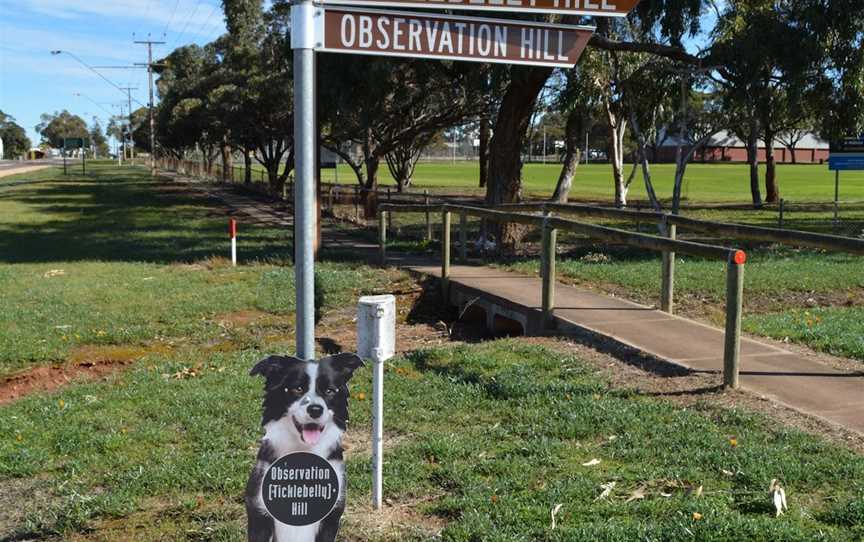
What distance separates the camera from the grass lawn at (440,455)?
4543mm

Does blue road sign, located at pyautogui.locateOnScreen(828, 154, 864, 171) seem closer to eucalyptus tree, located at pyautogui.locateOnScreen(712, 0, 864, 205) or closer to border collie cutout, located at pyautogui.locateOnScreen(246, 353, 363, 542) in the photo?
eucalyptus tree, located at pyautogui.locateOnScreen(712, 0, 864, 205)

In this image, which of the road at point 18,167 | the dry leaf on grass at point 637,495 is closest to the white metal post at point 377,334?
the dry leaf on grass at point 637,495

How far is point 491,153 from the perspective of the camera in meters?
17.3

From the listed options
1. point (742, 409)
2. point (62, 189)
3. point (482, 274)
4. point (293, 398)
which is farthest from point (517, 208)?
point (62, 189)

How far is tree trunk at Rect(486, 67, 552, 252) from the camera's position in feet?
53.0

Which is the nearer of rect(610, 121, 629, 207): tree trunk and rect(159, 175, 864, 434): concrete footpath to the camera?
rect(159, 175, 864, 434): concrete footpath

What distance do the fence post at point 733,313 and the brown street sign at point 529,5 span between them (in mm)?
2435

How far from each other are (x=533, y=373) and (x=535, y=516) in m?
2.84

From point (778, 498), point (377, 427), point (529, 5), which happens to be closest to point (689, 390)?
point (778, 498)

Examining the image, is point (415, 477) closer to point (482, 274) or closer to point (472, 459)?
point (472, 459)

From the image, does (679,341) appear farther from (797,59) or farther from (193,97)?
(193,97)

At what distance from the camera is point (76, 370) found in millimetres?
8922

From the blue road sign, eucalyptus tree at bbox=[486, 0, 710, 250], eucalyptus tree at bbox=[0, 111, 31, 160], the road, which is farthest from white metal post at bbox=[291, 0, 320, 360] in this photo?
eucalyptus tree at bbox=[0, 111, 31, 160]

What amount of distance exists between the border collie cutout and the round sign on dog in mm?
19
